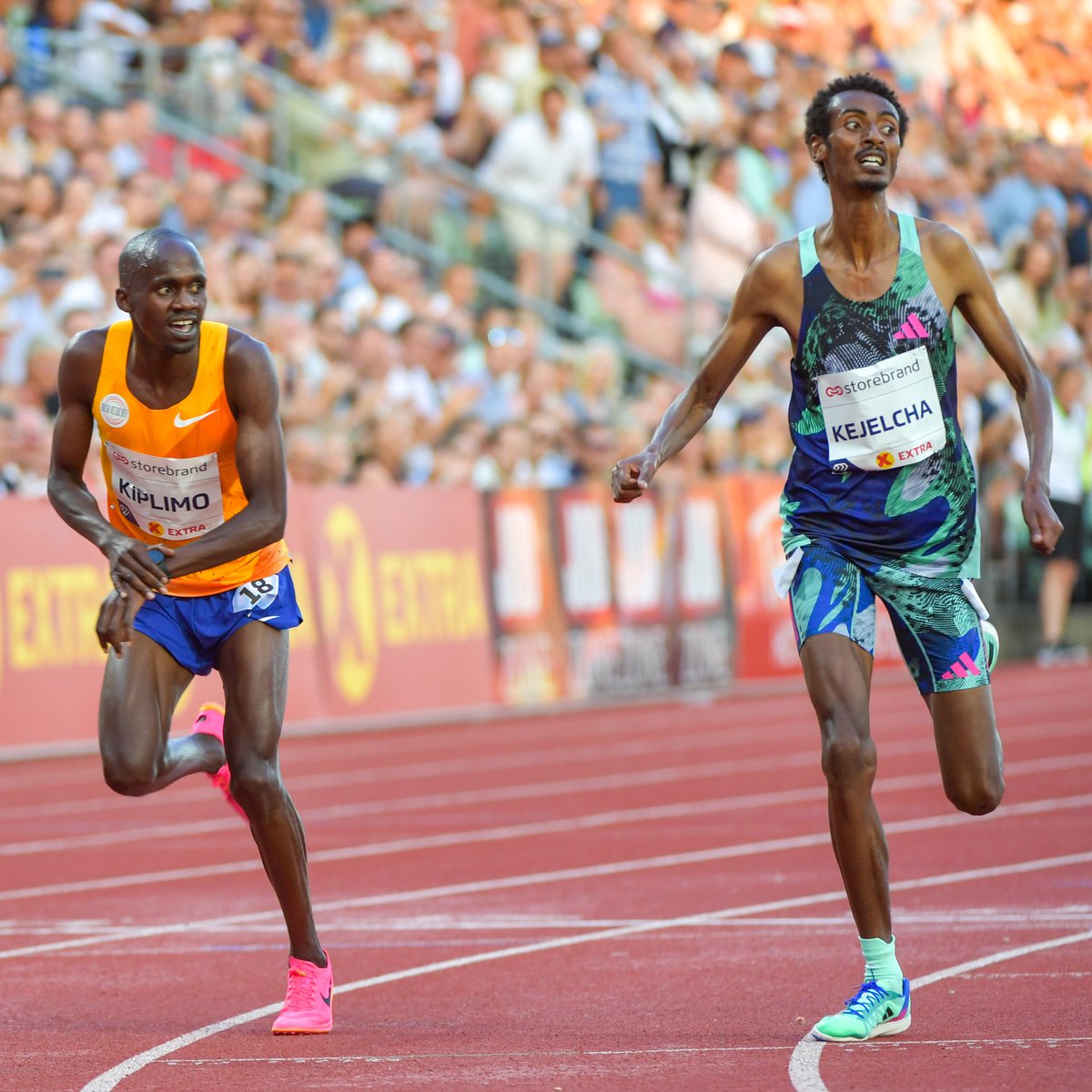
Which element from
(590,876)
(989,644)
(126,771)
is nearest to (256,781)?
(126,771)

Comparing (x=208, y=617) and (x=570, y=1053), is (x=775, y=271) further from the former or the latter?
(x=570, y=1053)

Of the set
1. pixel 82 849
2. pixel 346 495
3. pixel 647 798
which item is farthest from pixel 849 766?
pixel 346 495

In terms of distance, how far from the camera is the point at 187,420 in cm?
624

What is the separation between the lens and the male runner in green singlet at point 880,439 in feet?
19.2

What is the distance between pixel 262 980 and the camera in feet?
22.7

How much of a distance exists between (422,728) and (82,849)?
6315 mm

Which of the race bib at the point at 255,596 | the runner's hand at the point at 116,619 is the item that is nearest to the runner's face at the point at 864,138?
the race bib at the point at 255,596

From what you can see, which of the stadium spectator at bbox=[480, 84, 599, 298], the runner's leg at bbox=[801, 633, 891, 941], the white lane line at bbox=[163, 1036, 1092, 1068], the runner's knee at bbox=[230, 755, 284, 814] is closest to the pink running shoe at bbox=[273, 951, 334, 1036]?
the white lane line at bbox=[163, 1036, 1092, 1068]

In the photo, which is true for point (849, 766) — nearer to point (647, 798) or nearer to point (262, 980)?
point (262, 980)

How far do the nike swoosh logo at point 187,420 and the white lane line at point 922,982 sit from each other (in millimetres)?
2288

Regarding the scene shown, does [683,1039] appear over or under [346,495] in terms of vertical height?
under

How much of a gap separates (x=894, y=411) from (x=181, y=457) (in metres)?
1.93

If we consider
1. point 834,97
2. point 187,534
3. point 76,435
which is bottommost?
point 187,534

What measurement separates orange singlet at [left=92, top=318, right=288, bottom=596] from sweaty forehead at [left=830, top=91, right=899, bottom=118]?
174 cm
